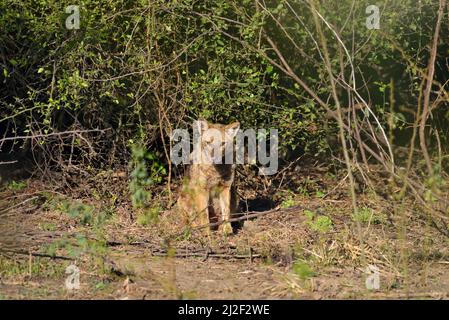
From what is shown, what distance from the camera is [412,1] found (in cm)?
957

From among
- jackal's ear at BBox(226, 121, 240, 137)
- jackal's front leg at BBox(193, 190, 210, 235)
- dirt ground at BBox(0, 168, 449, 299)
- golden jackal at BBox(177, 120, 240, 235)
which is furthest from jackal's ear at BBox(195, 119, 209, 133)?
dirt ground at BBox(0, 168, 449, 299)

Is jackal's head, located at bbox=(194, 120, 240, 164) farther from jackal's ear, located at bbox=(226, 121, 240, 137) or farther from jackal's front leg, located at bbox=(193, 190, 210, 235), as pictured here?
jackal's front leg, located at bbox=(193, 190, 210, 235)

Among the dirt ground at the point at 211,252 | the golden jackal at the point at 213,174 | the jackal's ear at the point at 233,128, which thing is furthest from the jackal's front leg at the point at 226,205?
the jackal's ear at the point at 233,128

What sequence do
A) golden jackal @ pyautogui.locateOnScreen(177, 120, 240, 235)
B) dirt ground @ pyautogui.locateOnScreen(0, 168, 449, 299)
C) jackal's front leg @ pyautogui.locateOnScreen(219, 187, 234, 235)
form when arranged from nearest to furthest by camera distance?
1. dirt ground @ pyautogui.locateOnScreen(0, 168, 449, 299)
2. jackal's front leg @ pyautogui.locateOnScreen(219, 187, 234, 235)
3. golden jackal @ pyautogui.locateOnScreen(177, 120, 240, 235)

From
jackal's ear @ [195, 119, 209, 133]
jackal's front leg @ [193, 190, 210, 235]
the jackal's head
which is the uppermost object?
jackal's ear @ [195, 119, 209, 133]

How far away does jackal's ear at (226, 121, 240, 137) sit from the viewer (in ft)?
29.9

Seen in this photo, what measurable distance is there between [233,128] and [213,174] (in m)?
0.57

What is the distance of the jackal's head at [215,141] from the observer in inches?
357

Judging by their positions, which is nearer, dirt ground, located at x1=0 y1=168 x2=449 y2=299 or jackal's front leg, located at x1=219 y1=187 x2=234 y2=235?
dirt ground, located at x1=0 y1=168 x2=449 y2=299

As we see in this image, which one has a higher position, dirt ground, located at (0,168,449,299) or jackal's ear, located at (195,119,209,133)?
jackal's ear, located at (195,119,209,133)

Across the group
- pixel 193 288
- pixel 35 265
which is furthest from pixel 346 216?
pixel 35 265

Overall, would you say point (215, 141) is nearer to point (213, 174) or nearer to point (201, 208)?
point (213, 174)

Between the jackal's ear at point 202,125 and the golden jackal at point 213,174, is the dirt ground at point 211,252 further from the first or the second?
the jackal's ear at point 202,125

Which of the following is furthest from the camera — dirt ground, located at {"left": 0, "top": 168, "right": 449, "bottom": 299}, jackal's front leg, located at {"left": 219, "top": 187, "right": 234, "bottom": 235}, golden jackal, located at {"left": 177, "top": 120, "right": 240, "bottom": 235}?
golden jackal, located at {"left": 177, "top": 120, "right": 240, "bottom": 235}
